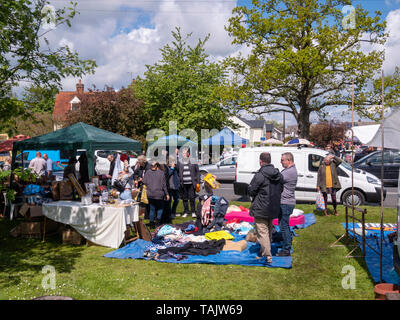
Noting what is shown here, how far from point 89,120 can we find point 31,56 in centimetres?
2065

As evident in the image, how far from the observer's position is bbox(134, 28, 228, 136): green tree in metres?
27.2

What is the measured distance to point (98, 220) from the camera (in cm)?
780

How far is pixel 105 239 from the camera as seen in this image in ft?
25.8

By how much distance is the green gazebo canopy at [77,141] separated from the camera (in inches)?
379

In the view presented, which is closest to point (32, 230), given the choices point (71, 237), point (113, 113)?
point (71, 237)

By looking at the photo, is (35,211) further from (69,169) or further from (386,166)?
(386,166)

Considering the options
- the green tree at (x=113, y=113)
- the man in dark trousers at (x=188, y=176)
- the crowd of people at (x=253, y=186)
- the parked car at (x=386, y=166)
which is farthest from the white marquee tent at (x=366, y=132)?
the green tree at (x=113, y=113)

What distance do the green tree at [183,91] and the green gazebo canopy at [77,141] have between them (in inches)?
647

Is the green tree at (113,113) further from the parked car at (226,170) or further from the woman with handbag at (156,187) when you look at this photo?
the woman with handbag at (156,187)

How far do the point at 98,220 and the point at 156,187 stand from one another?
6.30 feet

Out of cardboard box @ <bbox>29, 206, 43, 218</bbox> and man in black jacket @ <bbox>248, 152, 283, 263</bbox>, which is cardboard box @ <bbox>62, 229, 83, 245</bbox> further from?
man in black jacket @ <bbox>248, 152, 283, 263</bbox>

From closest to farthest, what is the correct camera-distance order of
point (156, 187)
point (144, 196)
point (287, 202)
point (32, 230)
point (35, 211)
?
1. point (287, 202)
2. point (35, 211)
3. point (32, 230)
4. point (156, 187)
5. point (144, 196)
